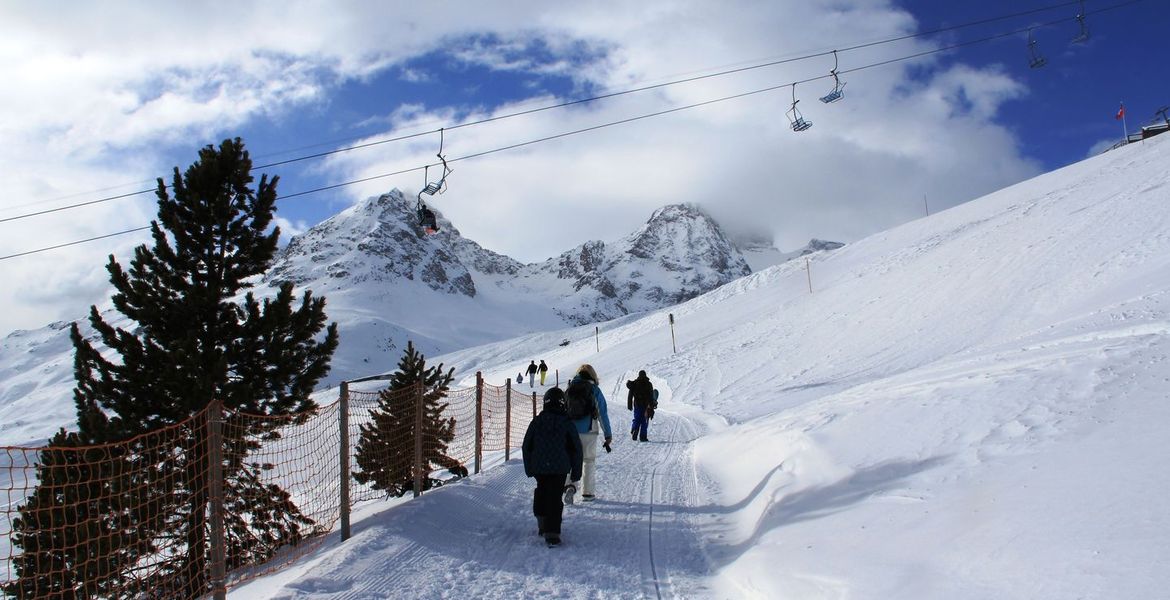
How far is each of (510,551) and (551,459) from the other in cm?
90

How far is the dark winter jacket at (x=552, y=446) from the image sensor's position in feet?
22.1

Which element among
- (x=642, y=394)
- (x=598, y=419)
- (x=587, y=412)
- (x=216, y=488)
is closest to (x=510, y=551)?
(x=587, y=412)

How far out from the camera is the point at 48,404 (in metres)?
155

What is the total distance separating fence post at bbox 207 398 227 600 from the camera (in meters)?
5.14

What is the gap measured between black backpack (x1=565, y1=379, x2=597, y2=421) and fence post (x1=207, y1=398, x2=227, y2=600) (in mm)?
3840

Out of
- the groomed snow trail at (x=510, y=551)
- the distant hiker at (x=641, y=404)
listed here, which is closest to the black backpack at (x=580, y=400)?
the groomed snow trail at (x=510, y=551)

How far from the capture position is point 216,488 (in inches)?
210

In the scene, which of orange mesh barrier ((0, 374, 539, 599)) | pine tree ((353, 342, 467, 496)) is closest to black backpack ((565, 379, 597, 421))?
orange mesh barrier ((0, 374, 539, 599))

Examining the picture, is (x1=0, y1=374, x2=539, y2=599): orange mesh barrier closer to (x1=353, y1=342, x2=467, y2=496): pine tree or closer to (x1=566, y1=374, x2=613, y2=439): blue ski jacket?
(x1=353, y1=342, x2=467, y2=496): pine tree

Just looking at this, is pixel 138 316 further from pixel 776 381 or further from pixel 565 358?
pixel 565 358

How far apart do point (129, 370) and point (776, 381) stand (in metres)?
18.8

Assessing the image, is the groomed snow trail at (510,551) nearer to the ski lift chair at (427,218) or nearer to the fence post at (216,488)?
the fence post at (216,488)

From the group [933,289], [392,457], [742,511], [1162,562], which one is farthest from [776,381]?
[1162,562]

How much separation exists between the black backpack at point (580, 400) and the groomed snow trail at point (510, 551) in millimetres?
1094
